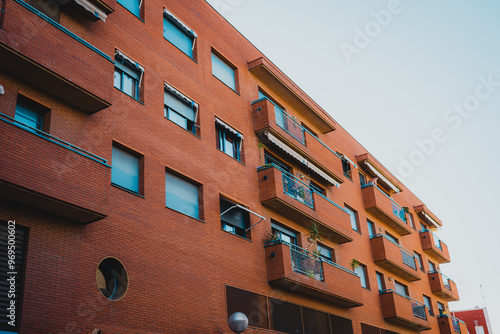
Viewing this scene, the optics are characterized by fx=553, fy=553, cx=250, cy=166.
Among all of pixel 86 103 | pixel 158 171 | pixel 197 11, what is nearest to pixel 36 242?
pixel 86 103

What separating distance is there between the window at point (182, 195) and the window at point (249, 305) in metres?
2.44

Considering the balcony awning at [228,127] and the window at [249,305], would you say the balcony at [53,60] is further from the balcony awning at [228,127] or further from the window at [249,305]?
the window at [249,305]

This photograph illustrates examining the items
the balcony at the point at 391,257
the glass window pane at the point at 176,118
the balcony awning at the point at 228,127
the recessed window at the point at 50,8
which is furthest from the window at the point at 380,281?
the recessed window at the point at 50,8

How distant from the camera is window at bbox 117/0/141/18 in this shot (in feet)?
52.0

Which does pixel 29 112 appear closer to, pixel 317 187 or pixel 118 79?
pixel 118 79

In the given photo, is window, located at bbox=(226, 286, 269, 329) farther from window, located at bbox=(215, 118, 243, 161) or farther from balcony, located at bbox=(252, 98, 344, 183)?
balcony, located at bbox=(252, 98, 344, 183)

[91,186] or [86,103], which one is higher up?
[86,103]

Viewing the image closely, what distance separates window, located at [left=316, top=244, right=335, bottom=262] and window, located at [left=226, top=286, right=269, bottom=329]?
18.0 ft

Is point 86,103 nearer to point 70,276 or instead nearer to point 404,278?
point 70,276

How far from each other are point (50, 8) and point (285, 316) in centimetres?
1140

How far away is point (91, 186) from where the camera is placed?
11.2 meters

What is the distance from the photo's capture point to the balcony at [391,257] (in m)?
26.2

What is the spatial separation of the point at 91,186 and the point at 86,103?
2.25m

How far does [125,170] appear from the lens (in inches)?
541
